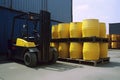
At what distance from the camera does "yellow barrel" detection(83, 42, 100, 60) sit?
7395mm

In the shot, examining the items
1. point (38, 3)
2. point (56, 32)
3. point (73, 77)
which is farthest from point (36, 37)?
point (38, 3)

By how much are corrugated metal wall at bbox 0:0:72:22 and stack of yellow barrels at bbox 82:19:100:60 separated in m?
5.49

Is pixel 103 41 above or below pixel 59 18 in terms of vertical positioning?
below

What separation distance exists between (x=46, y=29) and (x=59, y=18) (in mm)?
7481

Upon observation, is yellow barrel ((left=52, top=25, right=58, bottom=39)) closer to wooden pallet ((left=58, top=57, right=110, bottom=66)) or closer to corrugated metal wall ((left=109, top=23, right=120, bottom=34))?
wooden pallet ((left=58, top=57, right=110, bottom=66))

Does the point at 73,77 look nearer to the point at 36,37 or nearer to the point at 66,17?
the point at 36,37

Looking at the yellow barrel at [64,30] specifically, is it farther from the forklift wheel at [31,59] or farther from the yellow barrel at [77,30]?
the forklift wheel at [31,59]

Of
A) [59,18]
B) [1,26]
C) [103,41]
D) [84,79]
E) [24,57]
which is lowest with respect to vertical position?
[84,79]

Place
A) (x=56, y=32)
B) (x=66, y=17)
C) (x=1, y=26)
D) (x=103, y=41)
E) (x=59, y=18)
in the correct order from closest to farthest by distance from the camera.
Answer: (x=103, y=41) → (x=56, y=32) → (x=1, y=26) → (x=59, y=18) → (x=66, y=17)

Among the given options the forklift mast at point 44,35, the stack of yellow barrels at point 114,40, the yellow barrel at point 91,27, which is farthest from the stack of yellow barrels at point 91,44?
the stack of yellow barrels at point 114,40

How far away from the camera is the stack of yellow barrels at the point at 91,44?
24.3ft

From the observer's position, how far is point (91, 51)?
7.40m

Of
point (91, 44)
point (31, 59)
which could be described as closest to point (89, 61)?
point (91, 44)

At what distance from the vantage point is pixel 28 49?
23.5 ft
